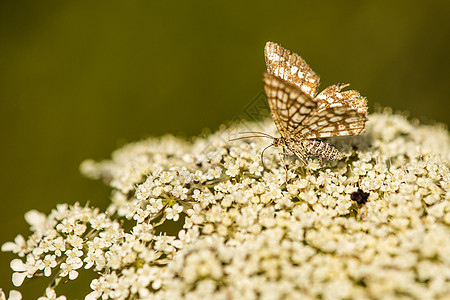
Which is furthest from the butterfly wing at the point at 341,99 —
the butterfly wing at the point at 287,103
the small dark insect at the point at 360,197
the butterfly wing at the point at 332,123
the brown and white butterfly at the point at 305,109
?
the small dark insect at the point at 360,197

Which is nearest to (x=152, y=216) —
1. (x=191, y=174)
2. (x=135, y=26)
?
(x=191, y=174)

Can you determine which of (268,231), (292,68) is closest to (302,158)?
Result: (292,68)

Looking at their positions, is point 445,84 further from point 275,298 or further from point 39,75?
point 39,75

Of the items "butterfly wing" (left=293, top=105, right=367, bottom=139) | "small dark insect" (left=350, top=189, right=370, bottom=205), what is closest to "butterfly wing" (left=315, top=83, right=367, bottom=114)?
"butterfly wing" (left=293, top=105, right=367, bottom=139)

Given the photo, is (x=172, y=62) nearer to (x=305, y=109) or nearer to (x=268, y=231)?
(x=305, y=109)

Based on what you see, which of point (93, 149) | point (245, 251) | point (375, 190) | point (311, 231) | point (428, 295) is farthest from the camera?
point (93, 149)

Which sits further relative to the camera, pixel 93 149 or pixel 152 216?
pixel 93 149
